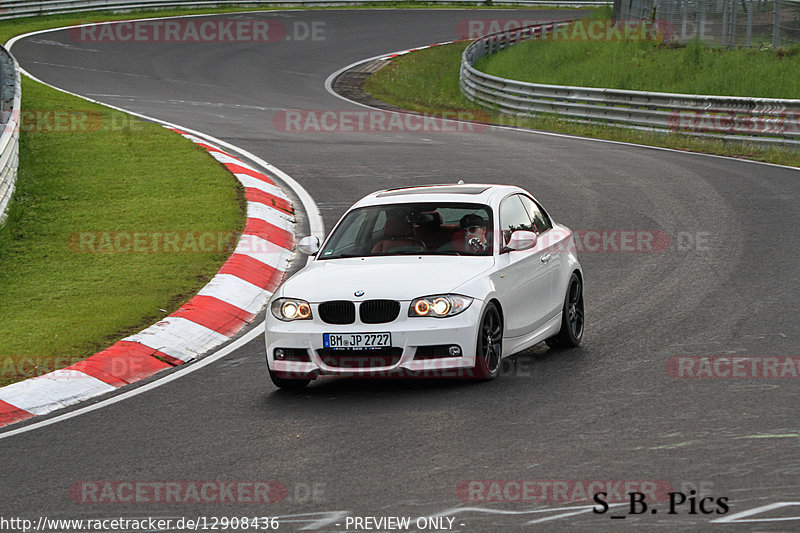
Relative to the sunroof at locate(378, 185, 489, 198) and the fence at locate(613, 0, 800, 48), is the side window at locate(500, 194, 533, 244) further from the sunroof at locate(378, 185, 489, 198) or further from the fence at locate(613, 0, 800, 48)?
the fence at locate(613, 0, 800, 48)

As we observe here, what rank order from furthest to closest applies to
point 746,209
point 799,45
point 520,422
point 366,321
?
point 799,45 → point 746,209 → point 366,321 → point 520,422

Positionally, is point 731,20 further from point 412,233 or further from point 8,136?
point 412,233

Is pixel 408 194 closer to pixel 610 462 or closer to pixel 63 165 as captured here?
pixel 610 462

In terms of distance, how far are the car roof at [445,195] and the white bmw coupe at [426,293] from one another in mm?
11

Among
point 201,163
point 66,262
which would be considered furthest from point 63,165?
point 66,262

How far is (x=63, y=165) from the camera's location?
17.8 meters

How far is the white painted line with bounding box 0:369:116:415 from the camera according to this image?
29.1 feet

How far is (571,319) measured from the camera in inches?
398

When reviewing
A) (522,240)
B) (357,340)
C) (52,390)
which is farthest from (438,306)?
(52,390)

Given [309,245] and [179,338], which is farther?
[179,338]

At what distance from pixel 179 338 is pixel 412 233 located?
245 cm

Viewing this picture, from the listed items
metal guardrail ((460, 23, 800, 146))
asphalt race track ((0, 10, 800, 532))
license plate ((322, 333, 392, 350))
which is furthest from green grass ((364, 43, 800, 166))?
license plate ((322, 333, 392, 350))

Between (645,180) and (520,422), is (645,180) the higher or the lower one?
the lower one

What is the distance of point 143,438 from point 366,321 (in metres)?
1.74
